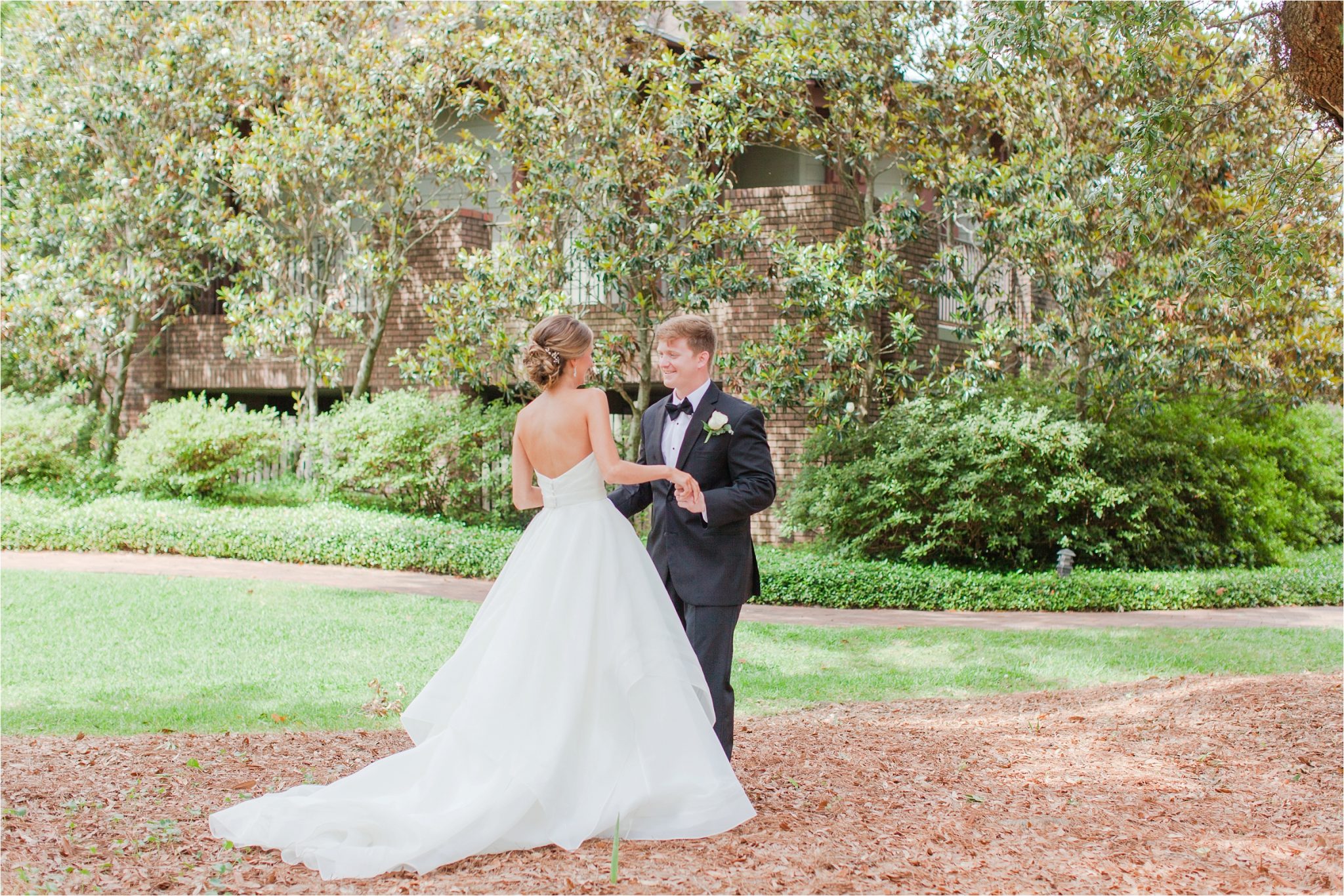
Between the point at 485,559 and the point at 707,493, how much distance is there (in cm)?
873

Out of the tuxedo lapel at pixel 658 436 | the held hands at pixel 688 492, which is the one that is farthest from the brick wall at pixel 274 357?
the held hands at pixel 688 492

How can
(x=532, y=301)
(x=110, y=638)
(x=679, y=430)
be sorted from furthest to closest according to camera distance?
(x=532, y=301)
(x=110, y=638)
(x=679, y=430)

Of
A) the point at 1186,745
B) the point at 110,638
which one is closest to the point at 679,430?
the point at 1186,745

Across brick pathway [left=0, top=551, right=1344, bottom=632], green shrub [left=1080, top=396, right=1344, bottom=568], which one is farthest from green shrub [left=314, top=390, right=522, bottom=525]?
green shrub [left=1080, top=396, right=1344, bottom=568]

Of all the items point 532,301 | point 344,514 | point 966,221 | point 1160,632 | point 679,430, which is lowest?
point 1160,632

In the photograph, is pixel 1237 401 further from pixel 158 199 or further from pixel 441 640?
pixel 158 199

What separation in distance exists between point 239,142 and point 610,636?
45.7 feet

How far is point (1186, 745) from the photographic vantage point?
254 inches

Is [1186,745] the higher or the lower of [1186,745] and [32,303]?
the lower

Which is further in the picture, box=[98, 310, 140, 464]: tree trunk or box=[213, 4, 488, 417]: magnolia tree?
box=[98, 310, 140, 464]: tree trunk

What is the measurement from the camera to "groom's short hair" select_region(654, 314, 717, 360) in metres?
5.14

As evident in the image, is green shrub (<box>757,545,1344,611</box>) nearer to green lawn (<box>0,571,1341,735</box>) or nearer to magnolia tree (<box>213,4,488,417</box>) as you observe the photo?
green lawn (<box>0,571,1341,735</box>)

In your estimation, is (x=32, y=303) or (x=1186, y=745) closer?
(x=1186, y=745)

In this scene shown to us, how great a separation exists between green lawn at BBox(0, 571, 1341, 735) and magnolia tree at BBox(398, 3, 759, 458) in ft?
14.4
